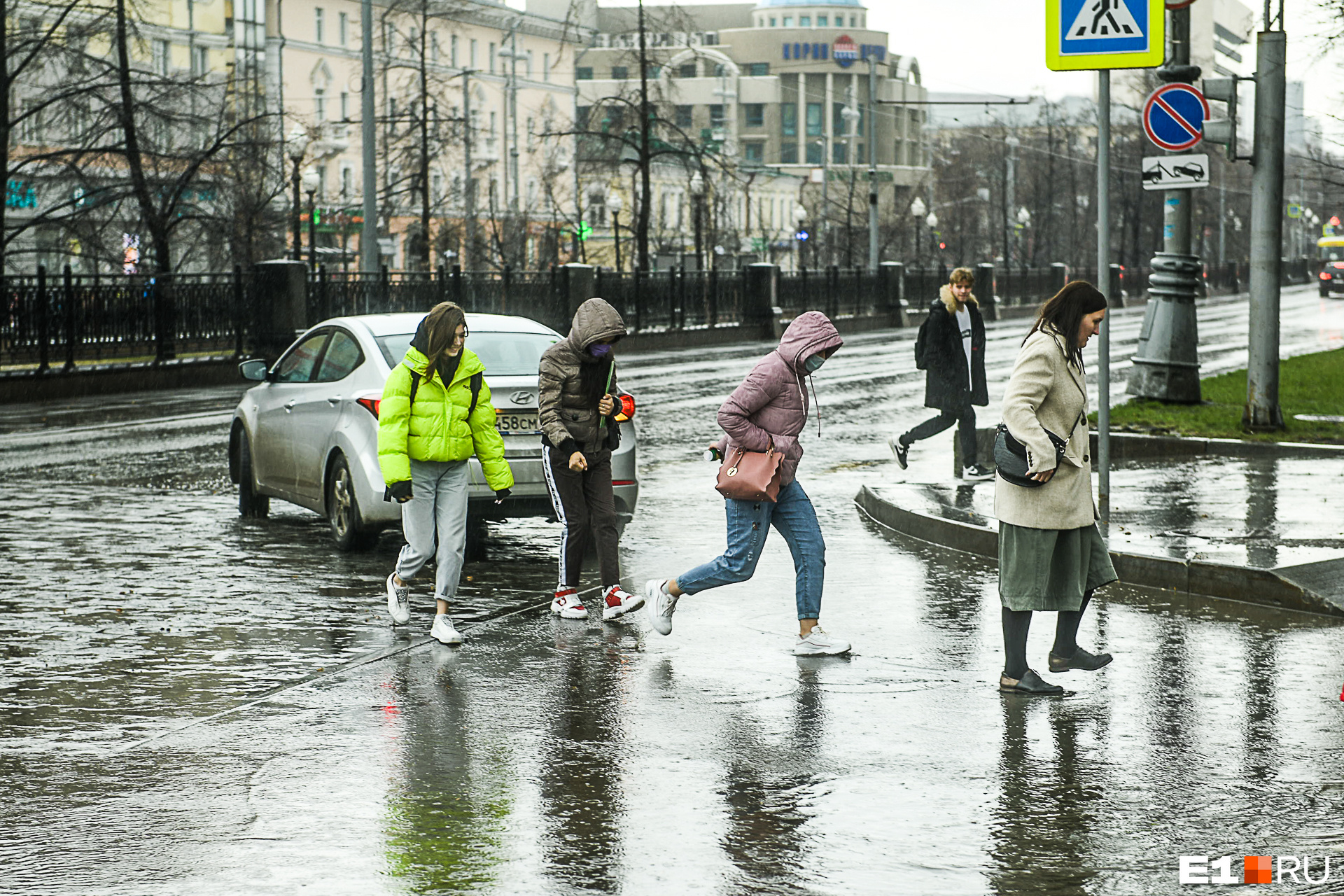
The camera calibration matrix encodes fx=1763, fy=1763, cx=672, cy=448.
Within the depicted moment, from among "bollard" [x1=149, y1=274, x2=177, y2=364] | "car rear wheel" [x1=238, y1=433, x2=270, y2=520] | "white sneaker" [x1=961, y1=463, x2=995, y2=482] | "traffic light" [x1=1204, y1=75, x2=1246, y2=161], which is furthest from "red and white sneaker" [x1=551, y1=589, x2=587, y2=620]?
"bollard" [x1=149, y1=274, x2=177, y2=364]

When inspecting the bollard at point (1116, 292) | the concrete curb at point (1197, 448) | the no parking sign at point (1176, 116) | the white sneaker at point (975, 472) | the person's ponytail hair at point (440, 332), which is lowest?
the white sneaker at point (975, 472)

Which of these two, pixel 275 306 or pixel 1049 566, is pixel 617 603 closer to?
pixel 1049 566

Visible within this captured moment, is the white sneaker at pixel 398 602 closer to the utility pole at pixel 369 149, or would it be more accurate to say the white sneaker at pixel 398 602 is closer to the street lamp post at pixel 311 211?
the utility pole at pixel 369 149

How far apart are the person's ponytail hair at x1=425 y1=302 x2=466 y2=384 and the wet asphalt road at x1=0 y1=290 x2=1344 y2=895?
1.32m

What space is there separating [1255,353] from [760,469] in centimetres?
854

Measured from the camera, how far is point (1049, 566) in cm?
696

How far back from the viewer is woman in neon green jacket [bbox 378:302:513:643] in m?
8.17

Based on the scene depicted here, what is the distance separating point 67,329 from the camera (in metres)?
25.4

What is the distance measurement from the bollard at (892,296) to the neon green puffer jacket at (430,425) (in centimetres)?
4206

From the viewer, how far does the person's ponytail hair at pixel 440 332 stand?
8.19 metres

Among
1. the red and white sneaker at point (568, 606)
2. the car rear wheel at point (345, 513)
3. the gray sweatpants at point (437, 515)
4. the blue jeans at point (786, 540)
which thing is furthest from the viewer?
the car rear wheel at point (345, 513)

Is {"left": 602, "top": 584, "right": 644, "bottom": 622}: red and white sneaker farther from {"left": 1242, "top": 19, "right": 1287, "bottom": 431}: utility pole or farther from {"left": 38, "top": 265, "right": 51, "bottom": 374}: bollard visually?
{"left": 38, "top": 265, "right": 51, "bottom": 374}: bollard

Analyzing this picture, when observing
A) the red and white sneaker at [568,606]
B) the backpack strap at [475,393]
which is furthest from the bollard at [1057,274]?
the backpack strap at [475,393]

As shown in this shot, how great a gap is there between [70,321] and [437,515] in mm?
18700
